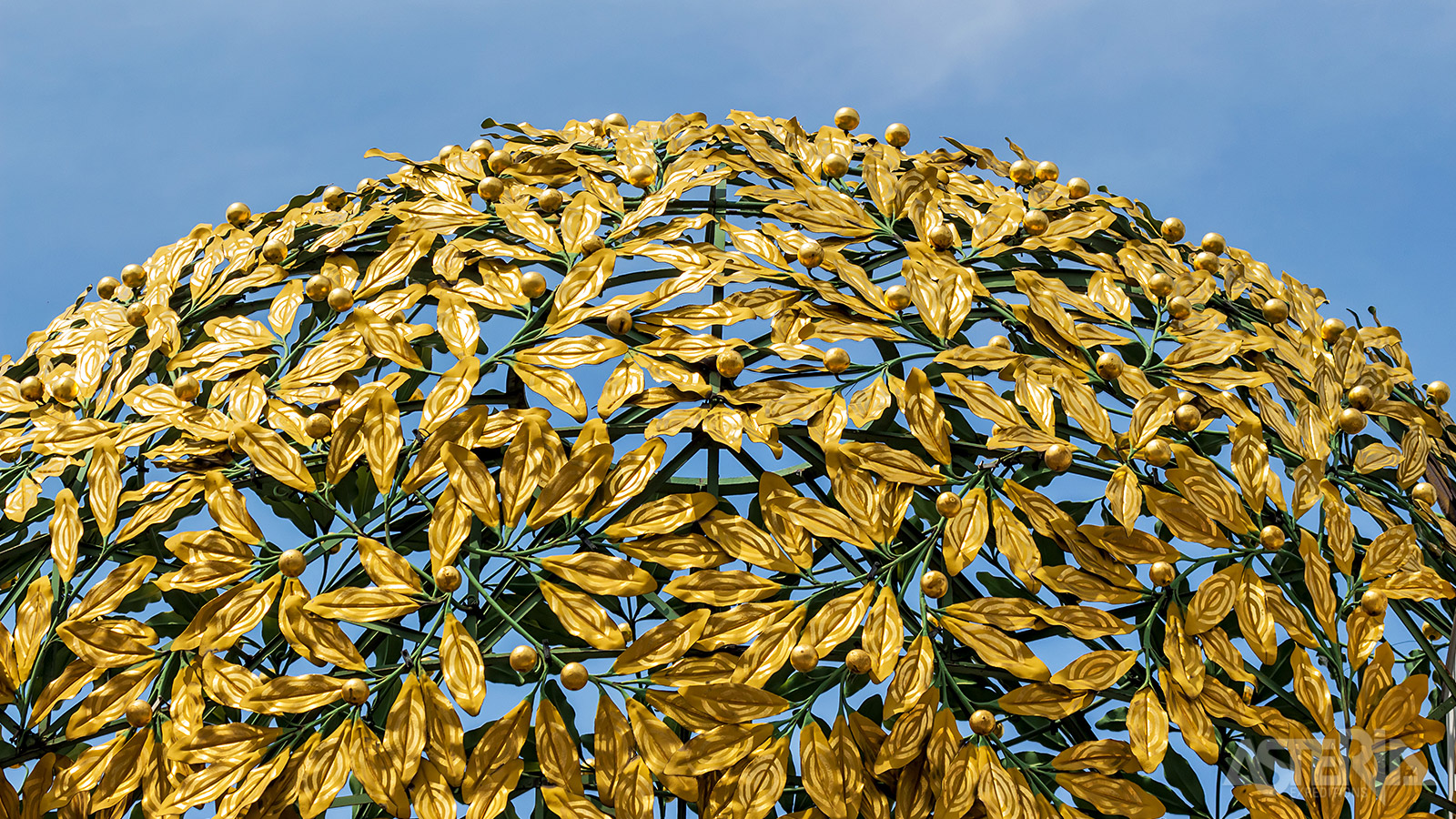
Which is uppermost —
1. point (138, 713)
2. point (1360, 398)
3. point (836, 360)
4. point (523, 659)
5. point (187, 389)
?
point (1360, 398)

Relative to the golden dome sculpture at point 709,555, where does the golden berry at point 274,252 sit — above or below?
above

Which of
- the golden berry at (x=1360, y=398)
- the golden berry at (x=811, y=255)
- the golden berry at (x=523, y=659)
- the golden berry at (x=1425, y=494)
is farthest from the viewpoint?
the golden berry at (x=1360, y=398)

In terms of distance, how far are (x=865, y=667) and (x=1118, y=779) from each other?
1.27 ft

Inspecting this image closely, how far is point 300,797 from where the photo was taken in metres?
1.61

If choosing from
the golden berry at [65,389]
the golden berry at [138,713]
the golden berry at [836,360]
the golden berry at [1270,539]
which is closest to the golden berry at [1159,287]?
the golden berry at [1270,539]

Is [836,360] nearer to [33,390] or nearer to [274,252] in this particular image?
[274,252]

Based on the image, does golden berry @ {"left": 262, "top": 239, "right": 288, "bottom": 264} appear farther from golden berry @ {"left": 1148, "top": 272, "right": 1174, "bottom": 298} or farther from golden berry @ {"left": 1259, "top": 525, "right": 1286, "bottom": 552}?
golden berry @ {"left": 1259, "top": 525, "right": 1286, "bottom": 552}

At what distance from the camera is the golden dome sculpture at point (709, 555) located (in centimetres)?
164

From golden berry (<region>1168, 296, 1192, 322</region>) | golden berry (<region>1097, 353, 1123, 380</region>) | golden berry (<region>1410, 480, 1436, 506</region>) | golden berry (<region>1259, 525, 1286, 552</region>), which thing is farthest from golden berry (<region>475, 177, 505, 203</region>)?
golden berry (<region>1410, 480, 1436, 506</region>)

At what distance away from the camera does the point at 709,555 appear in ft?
5.51

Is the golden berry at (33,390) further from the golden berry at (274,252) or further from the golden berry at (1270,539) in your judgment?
the golden berry at (1270,539)

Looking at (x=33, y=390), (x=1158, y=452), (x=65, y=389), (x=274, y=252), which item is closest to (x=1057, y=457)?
(x=1158, y=452)

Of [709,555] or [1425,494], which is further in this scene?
[1425,494]

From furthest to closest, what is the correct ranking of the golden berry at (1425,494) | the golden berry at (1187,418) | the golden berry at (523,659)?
the golden berry at (1425,494)
the golden berry at (1187,418)
the golden berry at (523,659)
